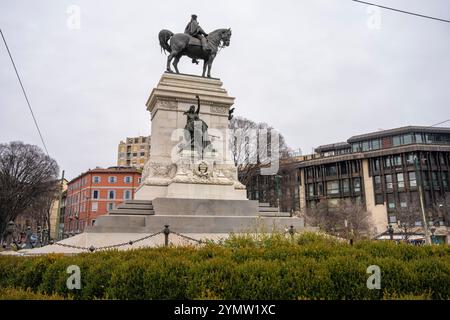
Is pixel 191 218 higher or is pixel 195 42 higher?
pixel 195 42

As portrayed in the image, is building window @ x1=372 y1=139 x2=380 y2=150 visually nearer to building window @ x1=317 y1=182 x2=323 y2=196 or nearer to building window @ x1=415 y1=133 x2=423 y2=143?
building window @ x1=415 y1=133 x2=423 y2=143

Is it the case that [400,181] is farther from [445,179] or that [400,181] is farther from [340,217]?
[340,217]

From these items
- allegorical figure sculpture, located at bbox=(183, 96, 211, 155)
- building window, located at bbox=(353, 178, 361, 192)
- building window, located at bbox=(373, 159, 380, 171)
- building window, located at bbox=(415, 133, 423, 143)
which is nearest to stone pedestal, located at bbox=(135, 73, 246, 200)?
allegorical figure sculpture, located at bbox=(183, 96, 211, 155)

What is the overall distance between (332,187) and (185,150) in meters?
62.2

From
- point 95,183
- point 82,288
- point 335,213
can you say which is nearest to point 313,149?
point 335,213

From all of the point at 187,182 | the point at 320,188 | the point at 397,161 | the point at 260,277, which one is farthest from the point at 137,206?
the point at 320,188

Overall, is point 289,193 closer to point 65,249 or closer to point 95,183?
point 65,249

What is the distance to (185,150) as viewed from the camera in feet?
63.5

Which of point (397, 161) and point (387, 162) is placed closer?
point (397, 161)

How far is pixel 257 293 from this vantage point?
5379 mm

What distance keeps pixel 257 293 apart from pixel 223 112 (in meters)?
16.9

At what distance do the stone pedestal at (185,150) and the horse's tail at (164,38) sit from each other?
1886 millimetres
